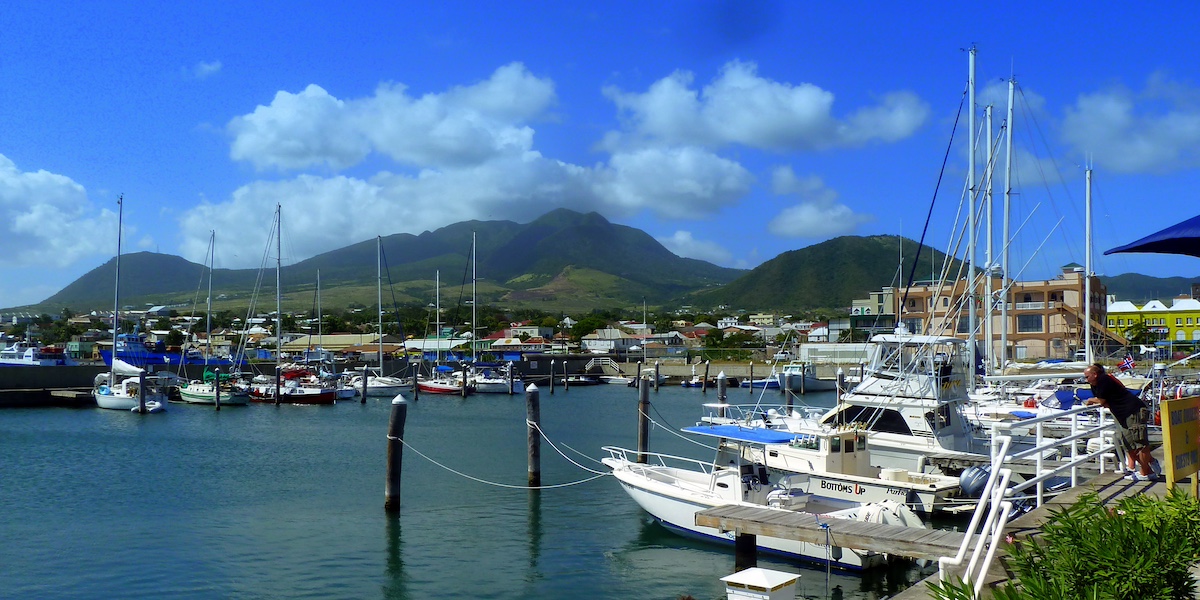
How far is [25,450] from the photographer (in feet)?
134

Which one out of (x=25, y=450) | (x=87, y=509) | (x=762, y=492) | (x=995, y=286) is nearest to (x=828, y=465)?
(x=762, y=492)

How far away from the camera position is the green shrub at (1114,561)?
6759 millimetres

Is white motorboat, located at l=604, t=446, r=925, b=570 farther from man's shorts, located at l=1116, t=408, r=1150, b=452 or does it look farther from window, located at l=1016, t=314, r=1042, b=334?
window, located at l=1016, t=314, r=1042, b=334

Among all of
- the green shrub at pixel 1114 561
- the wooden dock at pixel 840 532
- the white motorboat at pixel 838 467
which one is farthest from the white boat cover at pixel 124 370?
the green shrub at pixel 1114 561

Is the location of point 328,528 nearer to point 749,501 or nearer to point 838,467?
point 749,501

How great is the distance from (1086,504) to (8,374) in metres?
80.7

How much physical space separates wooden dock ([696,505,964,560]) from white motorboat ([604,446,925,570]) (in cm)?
67

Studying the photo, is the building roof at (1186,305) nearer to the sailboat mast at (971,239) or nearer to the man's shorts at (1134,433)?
the sailboat mast at (971,239)

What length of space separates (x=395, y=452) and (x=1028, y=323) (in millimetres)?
75525

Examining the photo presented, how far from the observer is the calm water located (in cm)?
1947

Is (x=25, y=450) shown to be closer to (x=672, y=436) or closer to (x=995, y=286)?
(x=672, y=436)

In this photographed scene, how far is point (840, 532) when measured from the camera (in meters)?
15.9

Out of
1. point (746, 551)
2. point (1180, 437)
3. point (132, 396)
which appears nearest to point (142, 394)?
point (132, 396)

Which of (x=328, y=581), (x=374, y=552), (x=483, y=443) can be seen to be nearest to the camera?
(x=328, y=581)
